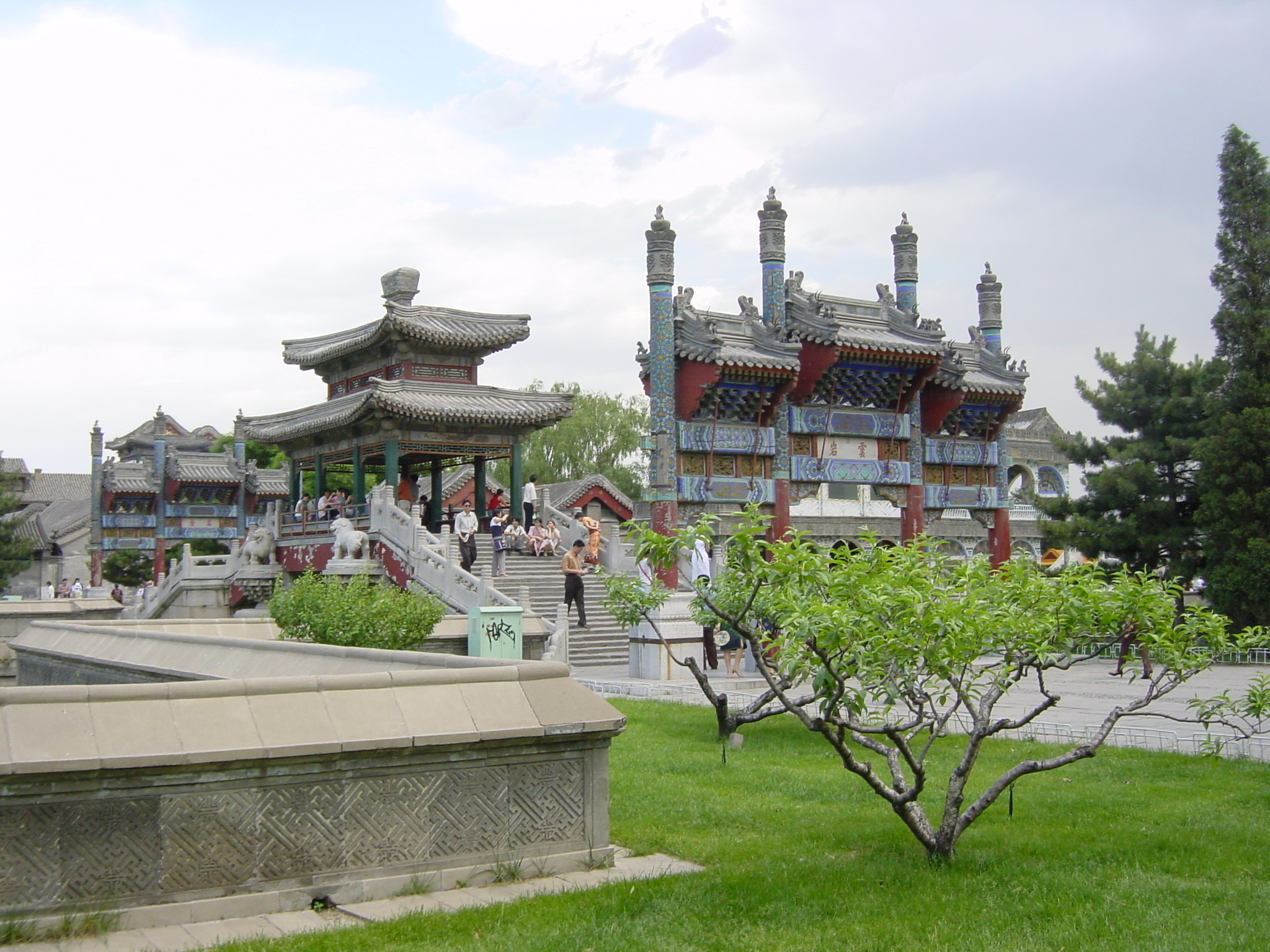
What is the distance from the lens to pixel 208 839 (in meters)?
5.63

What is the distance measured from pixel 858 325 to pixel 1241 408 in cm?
709

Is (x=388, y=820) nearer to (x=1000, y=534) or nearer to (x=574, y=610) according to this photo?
(x=574, y=610)

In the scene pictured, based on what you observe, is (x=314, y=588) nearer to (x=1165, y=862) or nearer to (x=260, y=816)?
(x=260, y=816)

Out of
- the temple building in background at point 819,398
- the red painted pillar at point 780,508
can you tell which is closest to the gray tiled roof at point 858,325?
the temple building in background at point 819,398

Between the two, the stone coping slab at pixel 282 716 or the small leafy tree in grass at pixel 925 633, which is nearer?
the stone coping slab at pixel 282 716

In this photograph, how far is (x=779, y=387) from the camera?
22.2 m

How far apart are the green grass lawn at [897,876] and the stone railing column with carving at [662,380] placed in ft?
36.6

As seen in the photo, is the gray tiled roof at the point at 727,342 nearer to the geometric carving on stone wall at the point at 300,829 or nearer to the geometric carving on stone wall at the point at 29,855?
the geometric carving on stone wall at the point at 300,829

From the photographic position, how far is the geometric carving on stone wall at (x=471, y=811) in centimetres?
620

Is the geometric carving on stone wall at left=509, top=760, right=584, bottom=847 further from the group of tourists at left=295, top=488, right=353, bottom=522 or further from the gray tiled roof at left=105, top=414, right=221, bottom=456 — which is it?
the gray tiled roof at left=105, top=414, right=221, bottom=456

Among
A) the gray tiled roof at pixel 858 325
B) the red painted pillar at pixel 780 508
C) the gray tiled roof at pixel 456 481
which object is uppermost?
the gray tiled roof at pixel 858 325

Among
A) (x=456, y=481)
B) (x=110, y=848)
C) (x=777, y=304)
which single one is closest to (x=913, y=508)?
(x=777, y=304)

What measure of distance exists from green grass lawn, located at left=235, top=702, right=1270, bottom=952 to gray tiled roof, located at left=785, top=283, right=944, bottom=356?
1369 centimetres

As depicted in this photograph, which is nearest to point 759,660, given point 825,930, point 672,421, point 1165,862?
point 825,930
